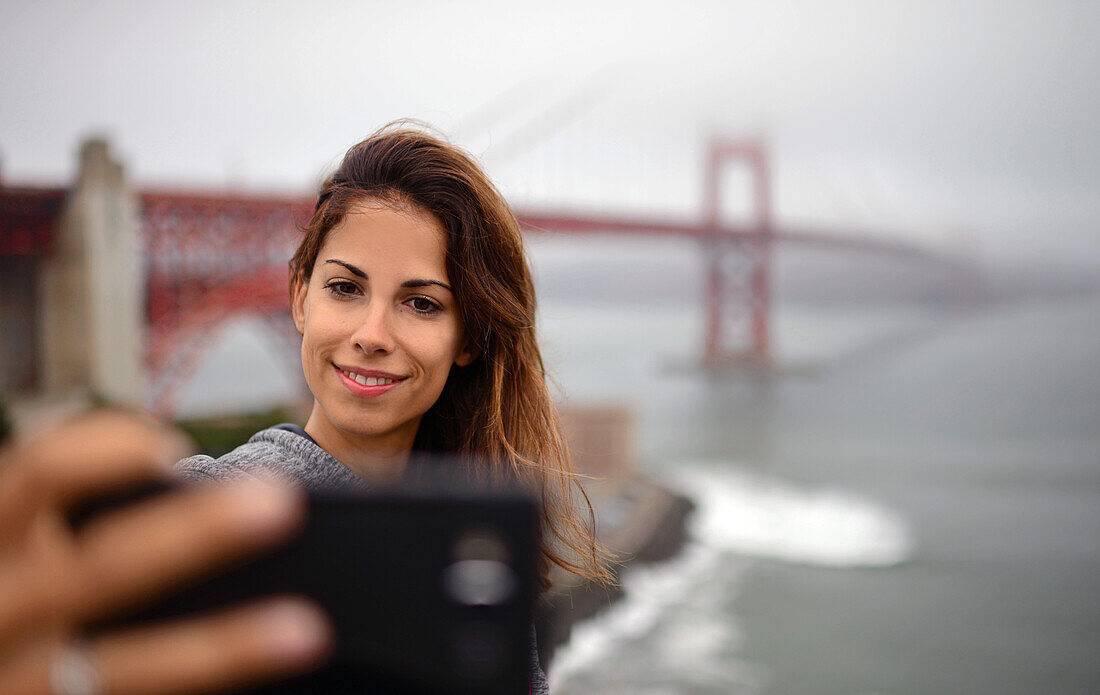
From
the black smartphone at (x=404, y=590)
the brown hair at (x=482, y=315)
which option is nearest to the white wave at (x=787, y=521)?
the brown hair at (x=482, y=315)

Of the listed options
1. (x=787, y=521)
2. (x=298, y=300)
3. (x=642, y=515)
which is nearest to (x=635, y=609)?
(x=642, y=515)

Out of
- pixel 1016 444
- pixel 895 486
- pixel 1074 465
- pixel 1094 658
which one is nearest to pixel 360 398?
pixel 1094 658

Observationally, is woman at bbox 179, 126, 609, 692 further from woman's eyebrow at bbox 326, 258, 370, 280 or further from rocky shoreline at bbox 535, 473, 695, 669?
rocky shoreline at bbox 535, 473, 695, 669

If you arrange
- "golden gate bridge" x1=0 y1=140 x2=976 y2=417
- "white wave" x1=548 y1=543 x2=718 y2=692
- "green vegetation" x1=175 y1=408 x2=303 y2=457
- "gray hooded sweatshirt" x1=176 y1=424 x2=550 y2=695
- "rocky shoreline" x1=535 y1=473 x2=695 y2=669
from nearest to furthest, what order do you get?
1. "gray hooded sweatshirt" x1=176 y1=424 x2=550 y2=695
2. "green vegetation" x1=175 y1=408 x2=303 y2=457
3. "golden gate bridge" x1=0 y1=140 x2=976 y2=417
4. "white wave" x1=548 y1=543 x2=718 y2=692
5. "rocky shoreline" x1=535 y1=473 x2=695 y2=669

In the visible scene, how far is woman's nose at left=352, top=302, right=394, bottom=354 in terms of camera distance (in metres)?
0.60

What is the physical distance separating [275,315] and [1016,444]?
22.3m

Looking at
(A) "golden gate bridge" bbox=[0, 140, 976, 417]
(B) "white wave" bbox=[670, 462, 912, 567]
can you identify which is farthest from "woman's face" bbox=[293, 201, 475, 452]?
(B) "white wave" bbox=[670, 462, 912, 567]

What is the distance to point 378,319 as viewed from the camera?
603mm

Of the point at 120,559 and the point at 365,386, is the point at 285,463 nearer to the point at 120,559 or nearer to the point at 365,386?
the point at 365,386

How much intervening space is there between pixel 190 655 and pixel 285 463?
0.35 meters

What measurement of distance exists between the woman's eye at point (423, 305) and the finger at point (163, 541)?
1.30 ft

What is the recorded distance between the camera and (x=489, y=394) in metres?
0.72

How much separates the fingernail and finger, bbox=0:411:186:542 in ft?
0.17

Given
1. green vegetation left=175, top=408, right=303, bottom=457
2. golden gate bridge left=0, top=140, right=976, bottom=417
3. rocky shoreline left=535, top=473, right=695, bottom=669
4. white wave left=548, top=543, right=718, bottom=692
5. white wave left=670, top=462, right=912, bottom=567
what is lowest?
white wave left=670, top=462, right=912, bottom=567
